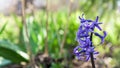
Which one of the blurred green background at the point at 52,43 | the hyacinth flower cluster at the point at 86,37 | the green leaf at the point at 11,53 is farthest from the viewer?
the blurred green background at the point at 52,43

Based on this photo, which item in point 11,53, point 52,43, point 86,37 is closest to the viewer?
point 86,37

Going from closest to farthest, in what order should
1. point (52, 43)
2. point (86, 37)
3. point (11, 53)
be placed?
point (86, 37) < point (11, 53) < point (52, 43)

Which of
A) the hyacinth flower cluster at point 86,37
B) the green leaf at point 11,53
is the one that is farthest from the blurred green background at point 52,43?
the hyacinth flower cluster at point 86,37

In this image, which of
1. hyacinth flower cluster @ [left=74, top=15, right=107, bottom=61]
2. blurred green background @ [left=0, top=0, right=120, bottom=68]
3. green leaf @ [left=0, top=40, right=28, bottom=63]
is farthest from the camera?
blurred green background @ [left=0, top=0, right=120, bottom=68]

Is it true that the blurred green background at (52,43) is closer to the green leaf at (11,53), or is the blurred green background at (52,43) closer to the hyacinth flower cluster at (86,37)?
the green leaf at (11,53)

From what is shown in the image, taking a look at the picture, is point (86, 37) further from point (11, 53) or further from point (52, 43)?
point (52, 43)

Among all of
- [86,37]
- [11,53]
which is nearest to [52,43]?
[11,53]

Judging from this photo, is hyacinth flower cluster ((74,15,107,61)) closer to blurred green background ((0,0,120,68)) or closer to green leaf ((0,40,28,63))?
blurred green background ((0,0,120,68))

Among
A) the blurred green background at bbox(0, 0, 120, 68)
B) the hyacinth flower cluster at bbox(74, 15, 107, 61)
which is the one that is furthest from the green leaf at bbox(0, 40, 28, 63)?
the hyacinth flower cluster at bbox(74, 15, 107, 61)

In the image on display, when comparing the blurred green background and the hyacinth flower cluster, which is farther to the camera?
the blurred green background

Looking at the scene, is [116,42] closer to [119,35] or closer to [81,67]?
[119,35]

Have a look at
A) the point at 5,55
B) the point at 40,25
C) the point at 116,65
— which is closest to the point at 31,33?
the point at 40,25
